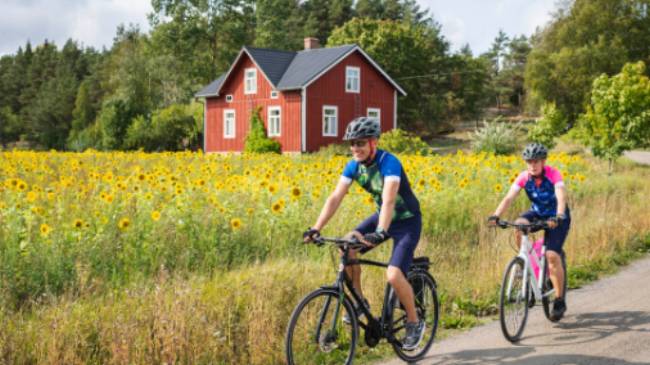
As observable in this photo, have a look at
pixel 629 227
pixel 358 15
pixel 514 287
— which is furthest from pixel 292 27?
pixel 514 287

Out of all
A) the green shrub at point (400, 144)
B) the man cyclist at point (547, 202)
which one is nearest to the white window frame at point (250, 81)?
the green shrub at point (400, 144)

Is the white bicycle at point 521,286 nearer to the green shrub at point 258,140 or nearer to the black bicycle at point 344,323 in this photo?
the black bicycle at point 344,323

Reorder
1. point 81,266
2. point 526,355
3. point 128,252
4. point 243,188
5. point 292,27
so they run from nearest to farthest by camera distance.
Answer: point 526,355, point 81,266, point 128,252, point 243,188, point 292,27

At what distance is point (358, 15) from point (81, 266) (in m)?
76.8

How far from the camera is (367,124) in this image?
523cm

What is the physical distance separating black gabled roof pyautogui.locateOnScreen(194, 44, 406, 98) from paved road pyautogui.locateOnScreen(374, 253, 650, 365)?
31854 millimetres

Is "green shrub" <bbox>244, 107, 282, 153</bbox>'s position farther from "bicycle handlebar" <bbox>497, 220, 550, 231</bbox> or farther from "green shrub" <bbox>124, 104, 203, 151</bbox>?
"bicycle handlebar" <bbox>497, 220, 550, 231</bbox>

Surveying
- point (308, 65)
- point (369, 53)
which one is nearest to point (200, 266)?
point (308, 65)

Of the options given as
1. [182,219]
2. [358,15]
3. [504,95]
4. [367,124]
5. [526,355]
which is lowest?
[526,355]

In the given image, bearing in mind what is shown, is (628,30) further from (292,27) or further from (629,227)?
(629,227)

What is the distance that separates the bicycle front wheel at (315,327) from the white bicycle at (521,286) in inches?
69.4

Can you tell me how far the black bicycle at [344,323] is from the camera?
5.03m

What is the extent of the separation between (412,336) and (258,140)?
112 ft

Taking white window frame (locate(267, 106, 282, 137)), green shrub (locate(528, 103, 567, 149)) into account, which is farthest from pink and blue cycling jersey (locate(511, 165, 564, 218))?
white window frame (locate(267, 106, 282, 137))
